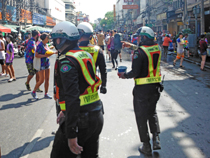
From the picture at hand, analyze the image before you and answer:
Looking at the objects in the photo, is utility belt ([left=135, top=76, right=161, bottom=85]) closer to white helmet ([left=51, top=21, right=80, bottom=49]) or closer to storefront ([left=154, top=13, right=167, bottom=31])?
white helmet ([left=51, top=21, right=80, bottom=49])

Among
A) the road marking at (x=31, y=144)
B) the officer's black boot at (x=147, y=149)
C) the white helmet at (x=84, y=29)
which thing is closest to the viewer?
the officer's black boot at (x=147, y=149)

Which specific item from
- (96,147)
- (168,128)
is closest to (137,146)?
(168,128)

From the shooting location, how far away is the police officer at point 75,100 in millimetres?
2197

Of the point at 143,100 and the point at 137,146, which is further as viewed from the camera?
the point at 137,146

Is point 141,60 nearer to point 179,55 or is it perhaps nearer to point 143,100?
point 143,100

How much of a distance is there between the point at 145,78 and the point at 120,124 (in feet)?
5.63

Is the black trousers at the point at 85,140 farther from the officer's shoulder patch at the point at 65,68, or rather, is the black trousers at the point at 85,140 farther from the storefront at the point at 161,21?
the storefront at the point at 161,21

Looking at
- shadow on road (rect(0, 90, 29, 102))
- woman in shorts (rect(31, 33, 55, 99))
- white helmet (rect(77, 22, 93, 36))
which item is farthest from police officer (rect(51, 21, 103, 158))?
shadow on road (rect(0, 90, 29, 102))

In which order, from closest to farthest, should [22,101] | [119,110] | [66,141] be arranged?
[66,141], [119,110], [22,101]

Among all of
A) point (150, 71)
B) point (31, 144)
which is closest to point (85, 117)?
point (150, 71)

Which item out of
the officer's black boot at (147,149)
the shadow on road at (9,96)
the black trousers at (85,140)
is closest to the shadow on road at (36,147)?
the officer's black boot at (147,149)

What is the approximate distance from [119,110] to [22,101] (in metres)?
2.93

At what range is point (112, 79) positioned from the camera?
10.4 m

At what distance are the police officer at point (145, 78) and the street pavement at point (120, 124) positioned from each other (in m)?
0.49
